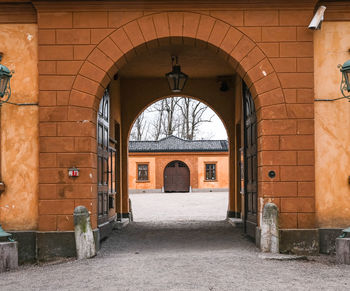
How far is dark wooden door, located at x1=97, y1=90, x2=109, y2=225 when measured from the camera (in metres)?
8.66

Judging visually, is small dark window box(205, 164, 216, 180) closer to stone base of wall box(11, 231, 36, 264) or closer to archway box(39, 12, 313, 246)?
archway box(39, 12, 313, 246)

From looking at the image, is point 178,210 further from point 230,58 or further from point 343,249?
point 343,249

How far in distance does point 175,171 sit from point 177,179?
626 mm

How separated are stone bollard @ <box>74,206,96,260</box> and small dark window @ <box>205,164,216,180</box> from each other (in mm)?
26782

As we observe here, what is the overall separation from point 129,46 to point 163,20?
2.11 ft

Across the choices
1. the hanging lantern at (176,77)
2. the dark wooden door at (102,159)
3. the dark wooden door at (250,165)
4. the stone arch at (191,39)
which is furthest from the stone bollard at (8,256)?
the hanging lantern at (176,77)

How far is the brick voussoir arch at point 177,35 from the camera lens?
7211 mm

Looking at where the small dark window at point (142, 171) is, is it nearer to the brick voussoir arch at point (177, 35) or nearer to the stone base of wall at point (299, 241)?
the brick voussoir arch at point (177, 35)

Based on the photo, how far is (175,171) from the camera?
3369 centimetres

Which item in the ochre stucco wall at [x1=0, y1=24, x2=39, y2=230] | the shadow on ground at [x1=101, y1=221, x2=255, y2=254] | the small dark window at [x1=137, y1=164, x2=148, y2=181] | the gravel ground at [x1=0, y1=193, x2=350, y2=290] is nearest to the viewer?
the gravel ground at [x1=0, y1=193, x2=350, y2=290]

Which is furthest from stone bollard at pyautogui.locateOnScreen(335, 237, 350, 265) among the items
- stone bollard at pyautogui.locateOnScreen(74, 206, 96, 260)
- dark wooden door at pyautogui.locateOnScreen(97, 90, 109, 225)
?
dark wooden door at pyautogui.locateOnScreen(97, 90, 109, 225)

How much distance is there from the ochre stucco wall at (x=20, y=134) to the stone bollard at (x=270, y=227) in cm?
340

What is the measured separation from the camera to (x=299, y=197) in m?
7.10

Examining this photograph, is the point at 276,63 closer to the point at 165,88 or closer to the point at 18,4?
the point at 18,4
